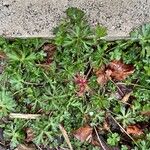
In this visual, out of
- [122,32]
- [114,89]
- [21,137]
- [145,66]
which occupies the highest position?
[122,32]

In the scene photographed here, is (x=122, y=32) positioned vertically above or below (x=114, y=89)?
above

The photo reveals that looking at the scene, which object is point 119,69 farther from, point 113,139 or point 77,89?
point 113,139

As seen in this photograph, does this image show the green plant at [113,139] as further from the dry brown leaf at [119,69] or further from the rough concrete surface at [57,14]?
the rough concrete surface at [57,14]

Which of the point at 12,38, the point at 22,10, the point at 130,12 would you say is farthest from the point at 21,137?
the point at 130,12

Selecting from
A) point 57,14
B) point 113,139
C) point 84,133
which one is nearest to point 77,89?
point 84,133

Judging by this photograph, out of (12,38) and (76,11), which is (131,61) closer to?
(76,11)

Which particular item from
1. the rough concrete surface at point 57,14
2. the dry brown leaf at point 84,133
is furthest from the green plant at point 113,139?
the rough concrete surface at point 57,14
